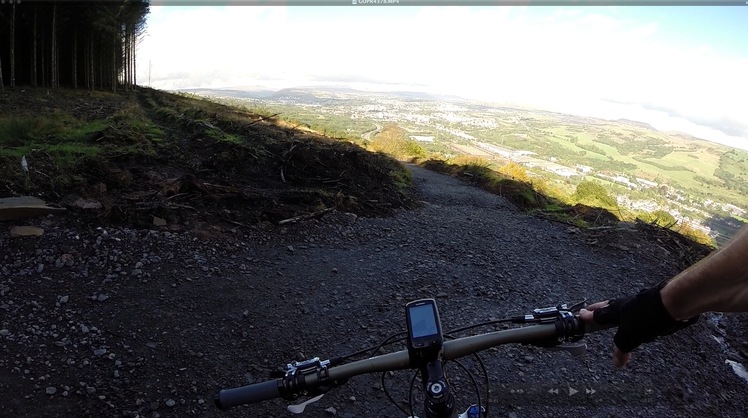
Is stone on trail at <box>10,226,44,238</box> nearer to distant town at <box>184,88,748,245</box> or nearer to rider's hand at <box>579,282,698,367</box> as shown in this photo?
rider's hand at <box>579,282,698,367</box>

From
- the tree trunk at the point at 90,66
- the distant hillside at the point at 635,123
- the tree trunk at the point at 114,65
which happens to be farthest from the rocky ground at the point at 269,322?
the distant hillside at the point at 635,123

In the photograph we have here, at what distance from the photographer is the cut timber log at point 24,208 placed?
537 cm

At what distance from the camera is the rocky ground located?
3.70 m

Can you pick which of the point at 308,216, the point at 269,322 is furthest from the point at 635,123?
the point at 269,322

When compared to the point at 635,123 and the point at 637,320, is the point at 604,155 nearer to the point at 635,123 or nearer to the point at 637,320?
the point at 635,123

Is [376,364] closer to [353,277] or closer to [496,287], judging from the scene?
[353,277]

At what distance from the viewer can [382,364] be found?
1.65 metres

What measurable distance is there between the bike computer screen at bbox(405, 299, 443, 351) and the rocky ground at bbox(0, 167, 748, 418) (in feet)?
8.57

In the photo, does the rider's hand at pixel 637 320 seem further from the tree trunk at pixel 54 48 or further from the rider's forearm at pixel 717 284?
the tree trunk at pixel 54 48

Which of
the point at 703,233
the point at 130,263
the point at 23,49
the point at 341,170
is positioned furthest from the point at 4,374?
the point at 23,49

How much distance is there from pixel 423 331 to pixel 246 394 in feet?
2.42

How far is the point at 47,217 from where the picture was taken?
18.3ft

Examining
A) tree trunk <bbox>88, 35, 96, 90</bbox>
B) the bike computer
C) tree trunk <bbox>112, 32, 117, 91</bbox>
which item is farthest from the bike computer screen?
tree trunk <bbox>112, 32, 117, 91</bbox>

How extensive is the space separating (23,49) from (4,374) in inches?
1182
